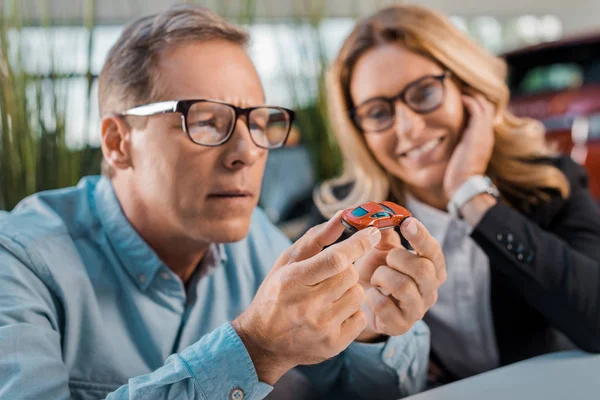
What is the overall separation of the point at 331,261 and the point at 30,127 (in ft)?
3.06

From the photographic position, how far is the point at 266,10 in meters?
2.14

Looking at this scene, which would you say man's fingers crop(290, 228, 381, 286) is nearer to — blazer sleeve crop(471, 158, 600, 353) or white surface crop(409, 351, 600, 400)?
white surface crop(409, 351, 600, 400)

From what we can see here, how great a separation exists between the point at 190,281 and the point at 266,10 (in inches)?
56.2

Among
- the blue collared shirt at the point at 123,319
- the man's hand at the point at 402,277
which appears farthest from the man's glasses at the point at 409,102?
the man's hand at the point at 402,277

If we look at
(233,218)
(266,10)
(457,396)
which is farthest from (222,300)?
(266,10)

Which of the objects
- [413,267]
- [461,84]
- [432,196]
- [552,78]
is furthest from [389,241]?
[552,78]

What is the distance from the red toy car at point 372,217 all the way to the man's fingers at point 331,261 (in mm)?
29

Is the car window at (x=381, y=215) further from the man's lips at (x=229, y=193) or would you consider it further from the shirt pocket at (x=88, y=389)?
the shirt pocket at (x=88, y=389)

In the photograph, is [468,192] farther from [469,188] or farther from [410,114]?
[410,114]

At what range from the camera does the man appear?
0.67 meters

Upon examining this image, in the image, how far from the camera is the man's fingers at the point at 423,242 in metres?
0.71

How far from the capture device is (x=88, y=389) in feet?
2.58

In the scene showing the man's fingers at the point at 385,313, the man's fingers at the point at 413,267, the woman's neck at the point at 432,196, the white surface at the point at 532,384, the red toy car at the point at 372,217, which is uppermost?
the red toy car at the point at 372,217

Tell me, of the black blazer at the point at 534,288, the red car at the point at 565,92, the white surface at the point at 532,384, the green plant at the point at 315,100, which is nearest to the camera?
the white surface at the point at 532,384
